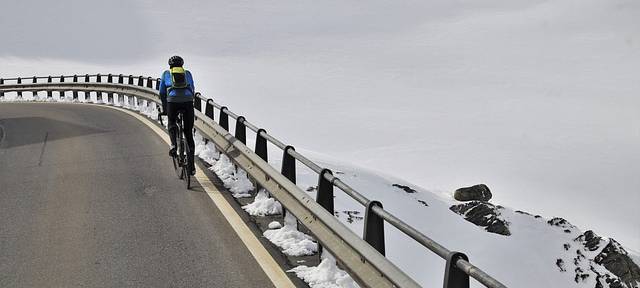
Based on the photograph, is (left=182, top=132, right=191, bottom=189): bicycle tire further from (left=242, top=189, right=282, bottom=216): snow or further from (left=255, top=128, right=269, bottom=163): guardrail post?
(left=242, top=189, right=282, bottom=216): snow

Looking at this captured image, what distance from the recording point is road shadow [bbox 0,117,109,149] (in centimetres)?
1717

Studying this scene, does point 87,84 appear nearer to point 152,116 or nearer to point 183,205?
point 152,116

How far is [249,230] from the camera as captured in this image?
29.7ft

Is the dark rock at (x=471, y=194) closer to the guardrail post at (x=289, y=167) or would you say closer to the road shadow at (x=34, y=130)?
the road shadow at (x=34, y=130)

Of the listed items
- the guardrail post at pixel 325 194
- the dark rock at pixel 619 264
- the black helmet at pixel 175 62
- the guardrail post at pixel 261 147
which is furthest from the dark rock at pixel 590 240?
the guardrail post at pixel 325 194

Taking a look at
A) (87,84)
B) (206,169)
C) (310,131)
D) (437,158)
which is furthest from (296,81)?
(206,169)

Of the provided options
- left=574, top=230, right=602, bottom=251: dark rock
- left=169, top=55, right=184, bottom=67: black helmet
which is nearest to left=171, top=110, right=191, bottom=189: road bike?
left=169, top=55, right=184, bottom=67: black helmet

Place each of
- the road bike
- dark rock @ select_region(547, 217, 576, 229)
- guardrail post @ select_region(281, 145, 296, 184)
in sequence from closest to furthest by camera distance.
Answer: guardrail post @ select_region(281, 145, 296, 184) < the road bike < dark rock @ select_region(547, 217, 576, 229)

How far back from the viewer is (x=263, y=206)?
32.4ft

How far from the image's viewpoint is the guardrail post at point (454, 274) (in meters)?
4.81

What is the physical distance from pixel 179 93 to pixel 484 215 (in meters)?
22.0

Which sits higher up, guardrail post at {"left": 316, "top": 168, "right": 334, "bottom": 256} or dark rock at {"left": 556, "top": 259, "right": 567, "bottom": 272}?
guardrail post at {"left": 316, "top": 168, "right": 334, "bottom": 256}

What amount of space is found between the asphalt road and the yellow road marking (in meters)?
0.10

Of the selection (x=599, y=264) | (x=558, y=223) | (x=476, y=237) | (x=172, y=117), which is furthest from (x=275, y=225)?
(x=558, y=223)
